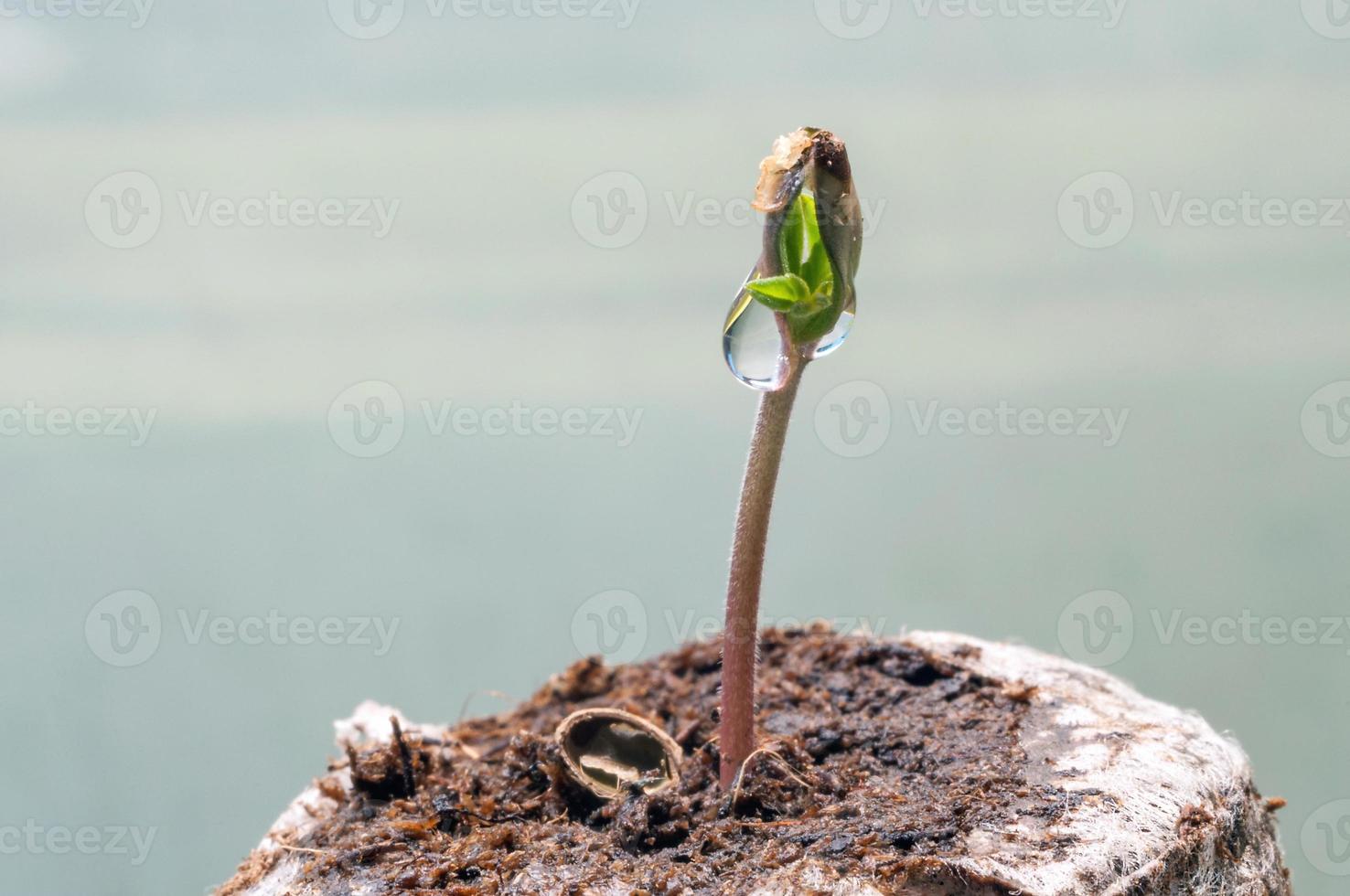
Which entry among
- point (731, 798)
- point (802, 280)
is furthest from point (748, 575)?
point (802, 280)

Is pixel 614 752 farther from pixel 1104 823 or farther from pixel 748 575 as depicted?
pixel 1104 823

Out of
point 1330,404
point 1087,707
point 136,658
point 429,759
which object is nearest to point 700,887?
point 429,759

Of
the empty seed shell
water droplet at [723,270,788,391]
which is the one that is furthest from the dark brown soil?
water droplet at [723,270,788,391]

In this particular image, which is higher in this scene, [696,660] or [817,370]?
[817,370]

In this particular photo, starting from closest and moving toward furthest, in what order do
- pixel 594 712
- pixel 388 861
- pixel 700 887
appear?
pixel 700 887, pixel 388 861, pixel 594 712

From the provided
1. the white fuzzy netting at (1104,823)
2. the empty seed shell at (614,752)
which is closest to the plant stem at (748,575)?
the empty seed shell at (614,752)

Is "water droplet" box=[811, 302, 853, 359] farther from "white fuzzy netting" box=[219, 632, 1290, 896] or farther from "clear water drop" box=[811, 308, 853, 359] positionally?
"white fuzzy netting" box=[219, 632, 1290, 896]

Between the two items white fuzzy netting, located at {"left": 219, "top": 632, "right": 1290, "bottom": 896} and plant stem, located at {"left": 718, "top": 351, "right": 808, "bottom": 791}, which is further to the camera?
plant stem, located at {"left": 718, "top": 351, "right": 808, "bottom": 791}

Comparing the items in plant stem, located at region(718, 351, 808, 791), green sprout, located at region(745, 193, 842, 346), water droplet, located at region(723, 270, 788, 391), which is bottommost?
plant stem, located at region(718, 351, 808, 791)

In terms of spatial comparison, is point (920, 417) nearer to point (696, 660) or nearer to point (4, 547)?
point (696, 660)
